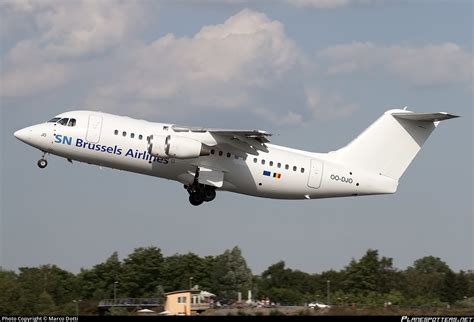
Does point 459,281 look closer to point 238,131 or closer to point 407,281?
point 407,281

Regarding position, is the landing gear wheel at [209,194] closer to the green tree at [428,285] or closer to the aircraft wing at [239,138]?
the aircraft wing at [239,138]

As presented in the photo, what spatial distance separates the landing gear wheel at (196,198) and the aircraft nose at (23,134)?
6484mm

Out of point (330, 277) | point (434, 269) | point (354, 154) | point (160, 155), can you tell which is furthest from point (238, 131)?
point (434, 269)

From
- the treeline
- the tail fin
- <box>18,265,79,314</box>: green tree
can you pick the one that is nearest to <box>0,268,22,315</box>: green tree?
<box>18,265,79,314</box>: green tree

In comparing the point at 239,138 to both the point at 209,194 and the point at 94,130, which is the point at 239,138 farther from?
the point at 94,130

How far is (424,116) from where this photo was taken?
3625cm

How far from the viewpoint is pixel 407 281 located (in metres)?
80.3

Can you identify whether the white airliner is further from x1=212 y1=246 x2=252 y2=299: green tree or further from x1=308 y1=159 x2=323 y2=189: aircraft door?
x1=212 y1=246 x2=252 y2=299: green tree

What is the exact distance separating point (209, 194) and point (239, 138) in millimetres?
2911

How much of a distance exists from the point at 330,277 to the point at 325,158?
1990 inches

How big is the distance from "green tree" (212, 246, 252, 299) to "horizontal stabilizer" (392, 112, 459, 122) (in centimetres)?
4343

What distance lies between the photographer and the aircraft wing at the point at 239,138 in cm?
3381

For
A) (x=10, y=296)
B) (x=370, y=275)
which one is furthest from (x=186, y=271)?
(x=10, y=296)

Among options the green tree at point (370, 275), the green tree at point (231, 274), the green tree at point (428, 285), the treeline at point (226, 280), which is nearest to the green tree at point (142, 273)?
the treeline at point (226, 280)
